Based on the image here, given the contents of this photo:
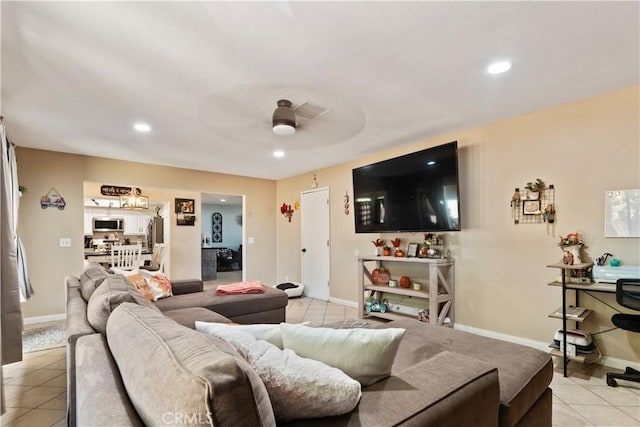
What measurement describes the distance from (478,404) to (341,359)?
1.59 ft

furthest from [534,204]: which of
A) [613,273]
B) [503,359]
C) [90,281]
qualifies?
[90,281]

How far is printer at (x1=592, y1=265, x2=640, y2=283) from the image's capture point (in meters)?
2.40

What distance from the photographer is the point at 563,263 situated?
269 cm

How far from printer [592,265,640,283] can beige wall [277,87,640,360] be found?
0.52ft

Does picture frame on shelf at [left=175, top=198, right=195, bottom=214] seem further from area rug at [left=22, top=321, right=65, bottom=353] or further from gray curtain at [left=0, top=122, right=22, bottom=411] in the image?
gray curtain at [left=0, top=122, right=22, bottom=411]

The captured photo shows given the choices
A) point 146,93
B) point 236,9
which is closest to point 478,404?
point 236,9

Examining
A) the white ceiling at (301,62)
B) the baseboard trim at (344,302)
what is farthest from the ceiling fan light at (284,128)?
the baseboard trim at (344,302)

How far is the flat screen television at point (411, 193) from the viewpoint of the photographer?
342 cm

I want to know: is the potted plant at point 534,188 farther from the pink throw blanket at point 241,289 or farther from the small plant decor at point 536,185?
the pink throw blanket at point 241,289

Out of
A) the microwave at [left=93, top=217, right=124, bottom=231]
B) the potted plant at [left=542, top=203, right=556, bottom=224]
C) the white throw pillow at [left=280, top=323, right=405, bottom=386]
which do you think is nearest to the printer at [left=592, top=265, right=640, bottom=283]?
the potted plant at [left=542, top=203, right=556, bottom=224]

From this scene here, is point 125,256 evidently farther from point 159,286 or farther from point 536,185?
point 536,185

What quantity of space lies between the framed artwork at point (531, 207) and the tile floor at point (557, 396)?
4.51 feet

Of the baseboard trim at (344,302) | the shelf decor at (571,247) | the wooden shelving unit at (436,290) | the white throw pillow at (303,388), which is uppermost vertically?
the shelf decor at (571,247)

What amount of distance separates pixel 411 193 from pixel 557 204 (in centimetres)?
142
